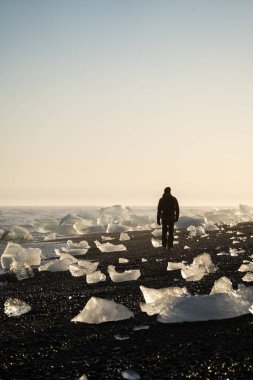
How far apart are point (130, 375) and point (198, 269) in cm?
313

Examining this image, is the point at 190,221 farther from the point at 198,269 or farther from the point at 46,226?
the point at 198,269

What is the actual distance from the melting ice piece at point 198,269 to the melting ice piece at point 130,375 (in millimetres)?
2662

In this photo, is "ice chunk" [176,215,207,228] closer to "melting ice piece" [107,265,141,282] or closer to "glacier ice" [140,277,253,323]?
"melting ice piece" [107,265,141,282]

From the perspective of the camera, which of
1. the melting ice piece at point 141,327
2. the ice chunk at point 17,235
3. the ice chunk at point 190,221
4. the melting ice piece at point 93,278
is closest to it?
the melting ice piece at point 141,327

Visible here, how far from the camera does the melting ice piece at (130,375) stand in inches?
69.5

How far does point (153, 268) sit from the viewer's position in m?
6.00

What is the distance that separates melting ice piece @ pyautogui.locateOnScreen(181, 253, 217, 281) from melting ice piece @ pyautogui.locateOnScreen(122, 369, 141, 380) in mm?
2662

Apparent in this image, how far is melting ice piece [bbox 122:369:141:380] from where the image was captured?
1.76 meters

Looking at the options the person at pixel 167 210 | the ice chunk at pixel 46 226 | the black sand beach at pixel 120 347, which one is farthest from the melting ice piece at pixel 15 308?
the ice chunk at pixel 46 226

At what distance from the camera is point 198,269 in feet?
15.7

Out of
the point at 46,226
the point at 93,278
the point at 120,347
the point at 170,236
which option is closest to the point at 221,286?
the point at 120,347

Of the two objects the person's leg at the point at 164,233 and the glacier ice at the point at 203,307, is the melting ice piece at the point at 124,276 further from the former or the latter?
the person's leg at the point at 164,233

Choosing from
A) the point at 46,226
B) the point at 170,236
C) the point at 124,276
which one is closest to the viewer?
the point at 124,276

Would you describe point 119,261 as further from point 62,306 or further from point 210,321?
point 210,321
